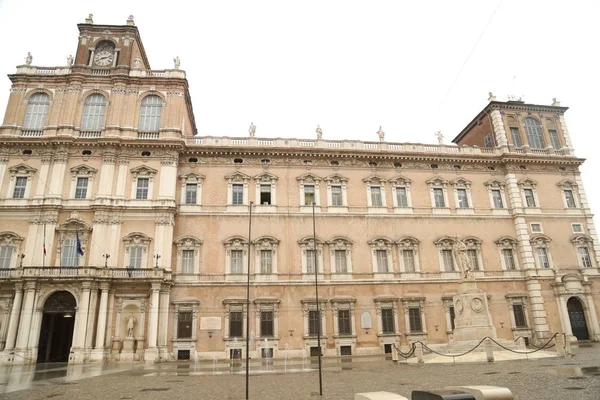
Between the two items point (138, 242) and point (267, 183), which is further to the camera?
point (267, 183)

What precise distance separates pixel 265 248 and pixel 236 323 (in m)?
5.60

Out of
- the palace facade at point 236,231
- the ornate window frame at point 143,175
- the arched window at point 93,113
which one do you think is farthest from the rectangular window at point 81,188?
the arched window at point 93,113

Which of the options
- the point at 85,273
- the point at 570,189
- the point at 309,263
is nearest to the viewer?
the point at 85,273

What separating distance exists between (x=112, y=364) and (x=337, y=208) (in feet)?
60.6

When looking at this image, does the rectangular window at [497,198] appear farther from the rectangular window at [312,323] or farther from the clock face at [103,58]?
the clock face at [103,58]

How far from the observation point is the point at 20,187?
29656mm

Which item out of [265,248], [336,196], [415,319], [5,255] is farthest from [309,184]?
[5,255]

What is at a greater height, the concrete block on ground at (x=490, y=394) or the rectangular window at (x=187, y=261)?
the rectangular window at (x=187, y=261)

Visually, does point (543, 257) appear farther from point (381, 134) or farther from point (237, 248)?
point (237, 248)

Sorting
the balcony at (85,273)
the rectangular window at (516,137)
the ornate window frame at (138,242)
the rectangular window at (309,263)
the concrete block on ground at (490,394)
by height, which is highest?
the rectangular window at (516,137)

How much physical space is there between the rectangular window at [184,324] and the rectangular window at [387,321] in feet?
44.5

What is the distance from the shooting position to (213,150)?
1275 inches

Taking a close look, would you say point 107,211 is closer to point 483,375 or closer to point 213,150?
point 213,150

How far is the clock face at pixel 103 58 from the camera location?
33.6 metres
